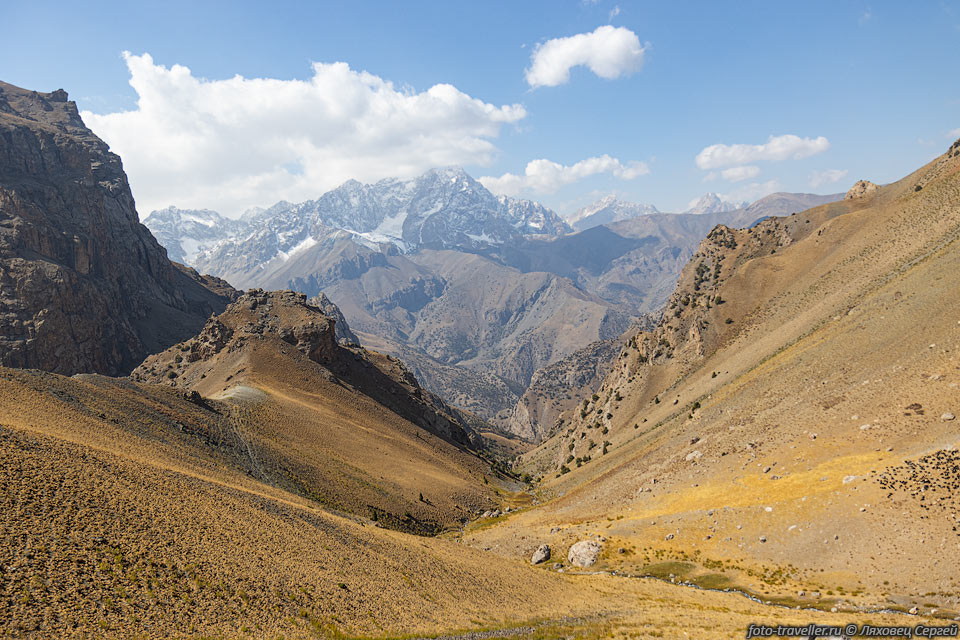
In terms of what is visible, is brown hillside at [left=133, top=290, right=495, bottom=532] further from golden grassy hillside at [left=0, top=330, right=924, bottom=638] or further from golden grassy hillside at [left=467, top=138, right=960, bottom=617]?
golden grassy hillside at [left=0, top=330, right=924, bottom=638]

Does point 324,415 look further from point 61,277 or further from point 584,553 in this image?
point 61,277

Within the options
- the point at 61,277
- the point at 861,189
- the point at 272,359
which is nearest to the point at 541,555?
the point at 272,359

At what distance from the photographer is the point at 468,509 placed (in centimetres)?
7938

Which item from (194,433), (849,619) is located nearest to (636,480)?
(849,619)

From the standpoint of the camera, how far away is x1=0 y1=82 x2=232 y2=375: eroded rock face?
459 feet

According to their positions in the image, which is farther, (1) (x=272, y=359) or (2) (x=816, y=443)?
(1) (x=272, y=359)

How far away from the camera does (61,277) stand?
494ft

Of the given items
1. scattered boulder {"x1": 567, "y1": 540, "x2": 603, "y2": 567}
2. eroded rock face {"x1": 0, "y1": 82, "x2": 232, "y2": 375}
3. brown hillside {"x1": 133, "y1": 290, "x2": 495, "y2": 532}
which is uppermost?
eroded rock face {"x1": 0, "y1": 82, "x2": 232, "y2": 375}

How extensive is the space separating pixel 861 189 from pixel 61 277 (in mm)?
243133

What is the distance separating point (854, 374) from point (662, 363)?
69956 millimetres

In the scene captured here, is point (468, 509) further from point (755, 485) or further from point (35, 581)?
point (35, 581)

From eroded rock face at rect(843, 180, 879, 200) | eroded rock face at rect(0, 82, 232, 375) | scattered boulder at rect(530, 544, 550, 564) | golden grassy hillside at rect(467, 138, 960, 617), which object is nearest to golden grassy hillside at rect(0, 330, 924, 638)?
golden grassy hillside at rect(467, 138, 960, 617)

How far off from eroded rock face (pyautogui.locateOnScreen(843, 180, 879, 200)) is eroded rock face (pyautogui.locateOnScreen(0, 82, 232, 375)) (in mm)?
228910

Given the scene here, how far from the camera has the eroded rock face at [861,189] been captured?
138875mm
